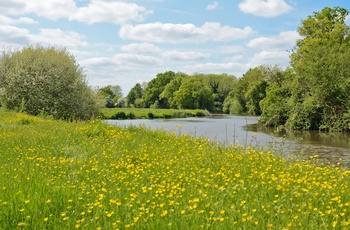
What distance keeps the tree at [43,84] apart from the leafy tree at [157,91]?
70.4 m

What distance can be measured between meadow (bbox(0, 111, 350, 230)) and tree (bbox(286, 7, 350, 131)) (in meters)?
25.8

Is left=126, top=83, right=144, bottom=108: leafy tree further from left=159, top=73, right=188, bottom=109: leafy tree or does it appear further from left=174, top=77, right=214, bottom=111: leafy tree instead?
left=174, top=77, right=214, bottom=111: leafy tree

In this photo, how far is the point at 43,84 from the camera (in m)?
30.1

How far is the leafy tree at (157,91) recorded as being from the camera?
105 metres

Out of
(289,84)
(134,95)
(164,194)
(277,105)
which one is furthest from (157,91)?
(164,194)

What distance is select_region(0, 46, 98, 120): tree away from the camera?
3002 cm

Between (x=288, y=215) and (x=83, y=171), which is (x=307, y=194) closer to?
(x=288, y=215)

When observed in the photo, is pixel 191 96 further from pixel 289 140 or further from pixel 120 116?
pixel 289 140

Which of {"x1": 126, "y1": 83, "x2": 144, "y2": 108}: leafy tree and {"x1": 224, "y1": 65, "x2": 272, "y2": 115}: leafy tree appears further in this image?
{"x1": 126, "y1": 83, "x2": 144, "y2": 108}: leafy tree

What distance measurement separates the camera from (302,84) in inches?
1428

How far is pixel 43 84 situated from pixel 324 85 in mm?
24269

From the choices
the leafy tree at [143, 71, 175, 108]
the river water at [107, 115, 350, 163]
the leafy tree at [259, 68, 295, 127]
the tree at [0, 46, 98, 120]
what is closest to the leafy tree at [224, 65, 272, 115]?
the leafy tree at [143, 71, 175, 108]

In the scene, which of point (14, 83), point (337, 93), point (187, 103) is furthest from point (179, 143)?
point (187, 103)

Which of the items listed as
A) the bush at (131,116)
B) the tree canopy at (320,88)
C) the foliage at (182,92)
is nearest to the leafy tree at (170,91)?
the foliage at (182,92)
